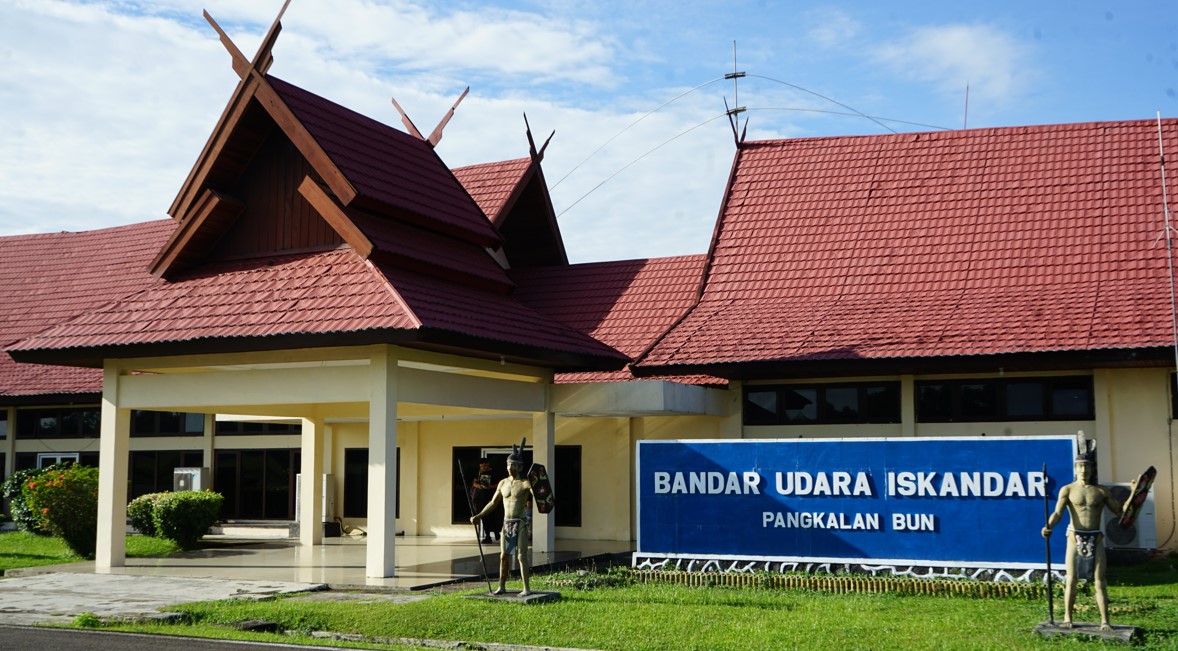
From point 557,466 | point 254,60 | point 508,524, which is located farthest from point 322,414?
point 508,524

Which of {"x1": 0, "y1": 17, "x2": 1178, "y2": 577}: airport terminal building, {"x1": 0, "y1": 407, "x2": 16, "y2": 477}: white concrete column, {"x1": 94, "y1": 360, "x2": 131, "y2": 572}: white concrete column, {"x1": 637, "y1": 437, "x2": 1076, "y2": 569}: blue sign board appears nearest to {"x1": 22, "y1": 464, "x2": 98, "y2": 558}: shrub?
{"x1": 0, "y1": 17, "x2": 1178, "y2": 577}: airport terminal building

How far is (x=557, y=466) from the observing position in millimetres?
24547

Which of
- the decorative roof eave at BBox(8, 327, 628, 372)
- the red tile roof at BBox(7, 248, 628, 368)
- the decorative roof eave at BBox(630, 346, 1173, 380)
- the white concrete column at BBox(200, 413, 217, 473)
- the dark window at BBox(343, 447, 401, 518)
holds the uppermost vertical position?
the red tile roof at BBox(7, 248, 628, 368)

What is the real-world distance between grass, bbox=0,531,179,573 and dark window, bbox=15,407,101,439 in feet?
12.7

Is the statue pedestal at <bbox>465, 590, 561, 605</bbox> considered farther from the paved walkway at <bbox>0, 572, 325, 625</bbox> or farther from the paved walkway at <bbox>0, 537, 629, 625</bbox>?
the paved walkway at <bbox>0, 572, 325, 625</bbox>

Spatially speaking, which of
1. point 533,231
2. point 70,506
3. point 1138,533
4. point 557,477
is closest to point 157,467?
point 70,506

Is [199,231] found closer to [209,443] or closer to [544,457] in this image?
[544,457]

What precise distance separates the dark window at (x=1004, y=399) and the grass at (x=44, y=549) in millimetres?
13635

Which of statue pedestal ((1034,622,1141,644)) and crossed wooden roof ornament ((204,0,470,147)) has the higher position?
crossed wooden roof ornament ((204,0,470,147))

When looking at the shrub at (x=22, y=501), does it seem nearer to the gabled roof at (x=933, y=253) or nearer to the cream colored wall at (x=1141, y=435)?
the gabled roof at (x=933, y=253)

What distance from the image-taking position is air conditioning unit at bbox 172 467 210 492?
2717 cm

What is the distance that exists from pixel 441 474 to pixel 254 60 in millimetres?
9797

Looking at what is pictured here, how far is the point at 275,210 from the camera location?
64.9 ft

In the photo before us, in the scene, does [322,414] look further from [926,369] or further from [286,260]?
[926,369]
